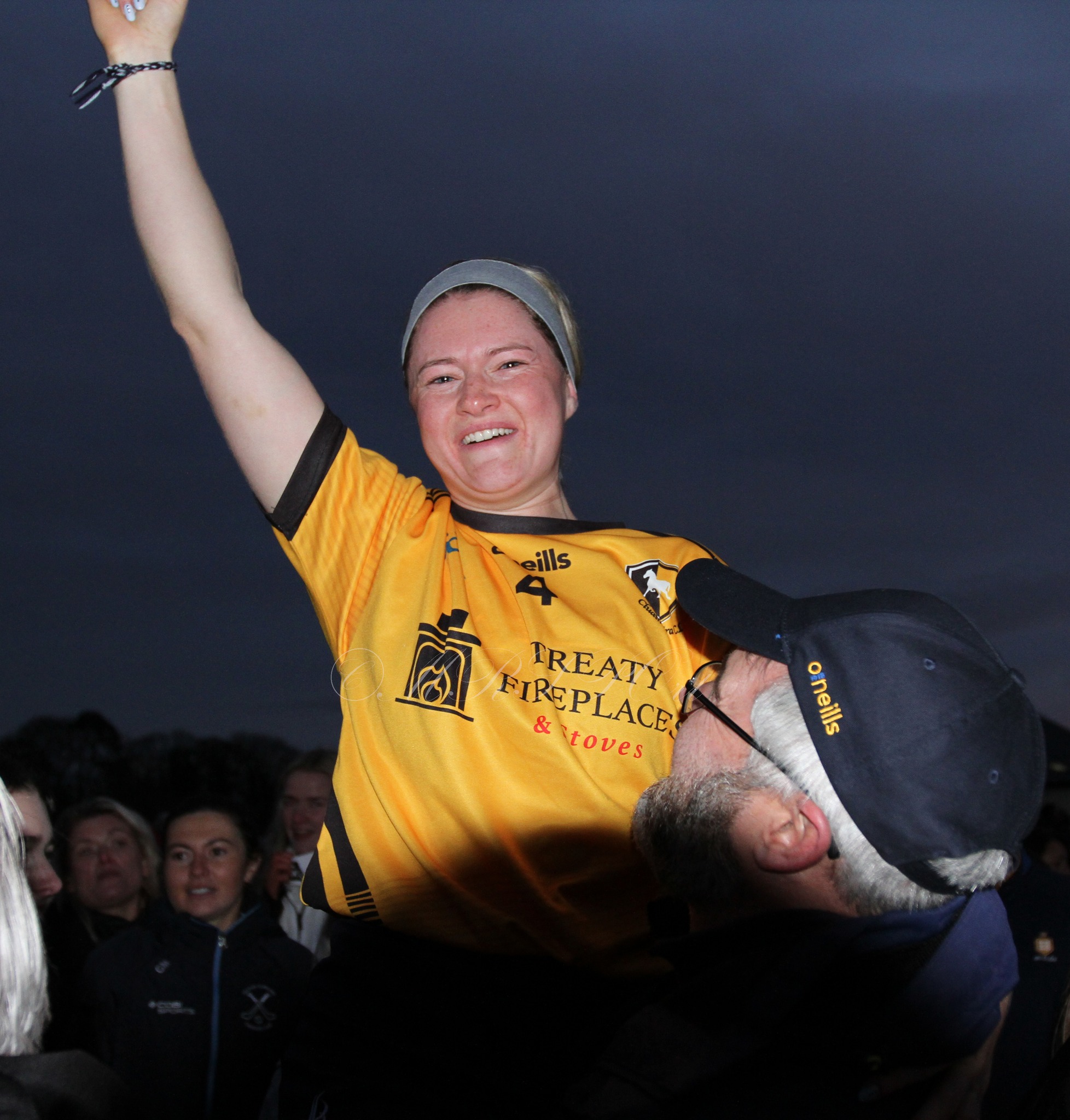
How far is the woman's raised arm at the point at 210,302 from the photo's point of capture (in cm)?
178

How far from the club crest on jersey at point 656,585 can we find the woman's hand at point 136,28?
1353mm

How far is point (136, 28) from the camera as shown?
1941 millimetres

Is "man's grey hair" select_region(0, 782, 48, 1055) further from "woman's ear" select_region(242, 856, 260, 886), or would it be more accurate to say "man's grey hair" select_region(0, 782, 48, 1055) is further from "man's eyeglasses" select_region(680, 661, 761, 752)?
"woman's ear" select_region(242, 856, 260, 886)

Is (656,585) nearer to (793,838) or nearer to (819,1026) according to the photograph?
(793,838)

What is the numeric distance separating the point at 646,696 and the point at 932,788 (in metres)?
0.62

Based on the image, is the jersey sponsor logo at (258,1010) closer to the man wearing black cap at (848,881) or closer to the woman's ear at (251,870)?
the woman's ear at (251,870)

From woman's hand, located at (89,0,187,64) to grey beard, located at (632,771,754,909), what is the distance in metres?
1.68

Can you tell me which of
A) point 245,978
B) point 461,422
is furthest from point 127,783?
point 461,422

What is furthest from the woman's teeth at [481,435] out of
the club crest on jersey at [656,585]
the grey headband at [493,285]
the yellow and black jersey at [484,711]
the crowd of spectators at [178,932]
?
the crowd of spectators at [178,932]

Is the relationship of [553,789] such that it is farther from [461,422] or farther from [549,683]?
[461,422]

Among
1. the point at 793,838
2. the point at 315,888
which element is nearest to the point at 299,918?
the point at 315,888

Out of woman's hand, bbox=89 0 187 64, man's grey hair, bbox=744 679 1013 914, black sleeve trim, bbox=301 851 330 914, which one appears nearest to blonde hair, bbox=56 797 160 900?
black sleeve trim, bbox=301 851 330 914

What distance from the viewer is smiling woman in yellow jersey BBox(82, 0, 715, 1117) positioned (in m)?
1.57

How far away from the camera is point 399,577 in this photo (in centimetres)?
181
